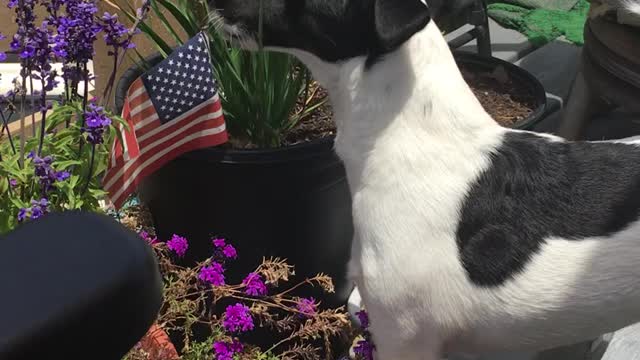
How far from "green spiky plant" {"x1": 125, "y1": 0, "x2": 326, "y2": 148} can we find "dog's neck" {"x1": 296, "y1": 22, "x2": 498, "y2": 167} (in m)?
0.46

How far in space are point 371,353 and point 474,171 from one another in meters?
0.53

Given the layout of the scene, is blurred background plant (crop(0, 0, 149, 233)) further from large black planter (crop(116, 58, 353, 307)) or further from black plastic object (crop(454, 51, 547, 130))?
black plastic object (crop(454, 51, 547, 130))

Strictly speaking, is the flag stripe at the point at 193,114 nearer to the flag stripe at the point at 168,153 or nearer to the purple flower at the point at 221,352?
the flag stripe at the point at 168,153

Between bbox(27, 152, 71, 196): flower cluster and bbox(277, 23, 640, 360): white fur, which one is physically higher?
bbox(27, 152, 71, 196): flower cluster

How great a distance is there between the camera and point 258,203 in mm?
1921

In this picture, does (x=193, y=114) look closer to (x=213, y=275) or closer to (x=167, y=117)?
(x=167, y=117)

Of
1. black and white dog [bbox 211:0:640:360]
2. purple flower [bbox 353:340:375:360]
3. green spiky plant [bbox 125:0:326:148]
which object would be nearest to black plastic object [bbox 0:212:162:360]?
black and white dog [bbox 211:0:640:360]

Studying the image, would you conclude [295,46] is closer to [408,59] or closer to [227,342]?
[408,59]

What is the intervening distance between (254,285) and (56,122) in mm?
656

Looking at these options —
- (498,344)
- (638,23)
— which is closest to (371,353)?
(498,344)

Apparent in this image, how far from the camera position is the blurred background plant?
5.37 feet

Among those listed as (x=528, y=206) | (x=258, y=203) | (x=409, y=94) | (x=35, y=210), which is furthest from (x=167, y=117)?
(x=528, y=206)

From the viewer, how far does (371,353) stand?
1.78 m

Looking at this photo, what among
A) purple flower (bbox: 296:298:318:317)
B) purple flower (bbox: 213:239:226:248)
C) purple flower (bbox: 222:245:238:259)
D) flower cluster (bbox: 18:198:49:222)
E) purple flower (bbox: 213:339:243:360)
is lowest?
purple flower (bbox: 296:298:318:317)
